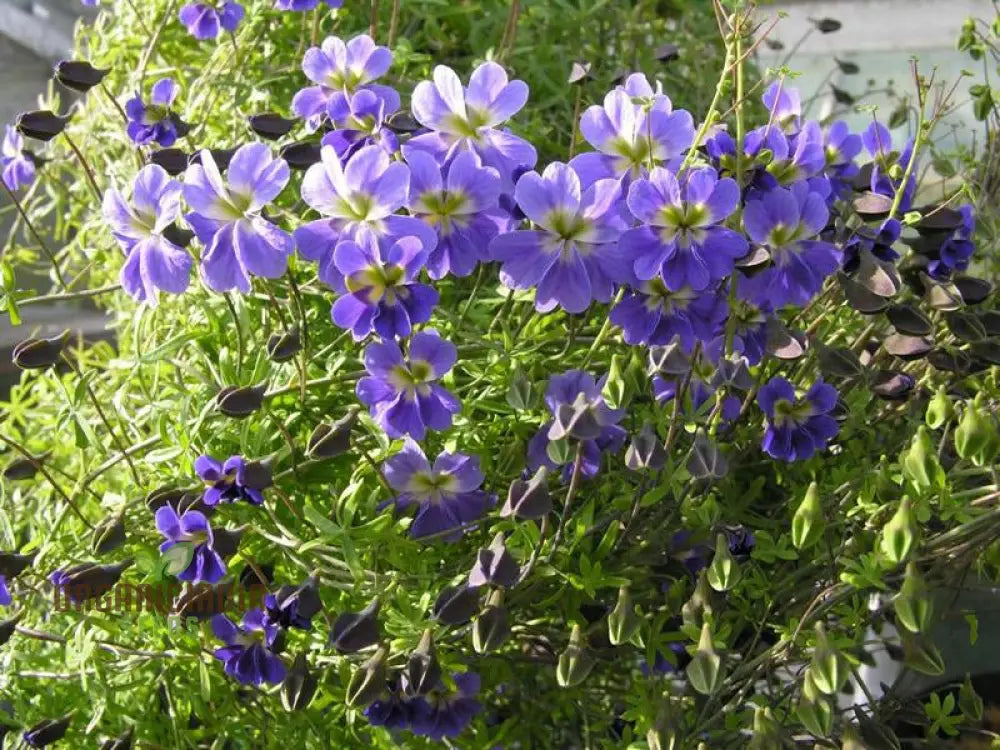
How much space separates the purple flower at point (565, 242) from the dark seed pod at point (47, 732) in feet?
1.37

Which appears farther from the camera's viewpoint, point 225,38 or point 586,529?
point 225,38

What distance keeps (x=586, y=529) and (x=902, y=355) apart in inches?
8.6

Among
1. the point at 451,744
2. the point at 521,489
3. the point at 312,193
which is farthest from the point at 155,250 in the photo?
the point at 451,744

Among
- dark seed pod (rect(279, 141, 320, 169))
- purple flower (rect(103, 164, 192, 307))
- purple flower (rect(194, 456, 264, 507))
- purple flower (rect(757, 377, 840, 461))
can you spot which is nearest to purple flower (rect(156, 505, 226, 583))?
purple flower (rect(194, 456, 264, 507))

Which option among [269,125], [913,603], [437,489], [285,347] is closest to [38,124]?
[269,125]

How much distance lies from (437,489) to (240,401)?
13 cm

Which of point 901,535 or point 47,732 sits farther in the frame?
point 47,732

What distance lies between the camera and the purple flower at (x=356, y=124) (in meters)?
0.64

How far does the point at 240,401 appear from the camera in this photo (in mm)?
613

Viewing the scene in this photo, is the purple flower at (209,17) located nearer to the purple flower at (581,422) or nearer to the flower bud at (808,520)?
the purple flower at (581,422)

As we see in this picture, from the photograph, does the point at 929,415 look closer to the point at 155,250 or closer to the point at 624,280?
the point at 624,280

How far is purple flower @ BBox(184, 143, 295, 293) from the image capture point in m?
0.59

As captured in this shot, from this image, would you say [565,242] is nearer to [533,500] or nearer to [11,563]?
[533,500]

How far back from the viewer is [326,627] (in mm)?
752
